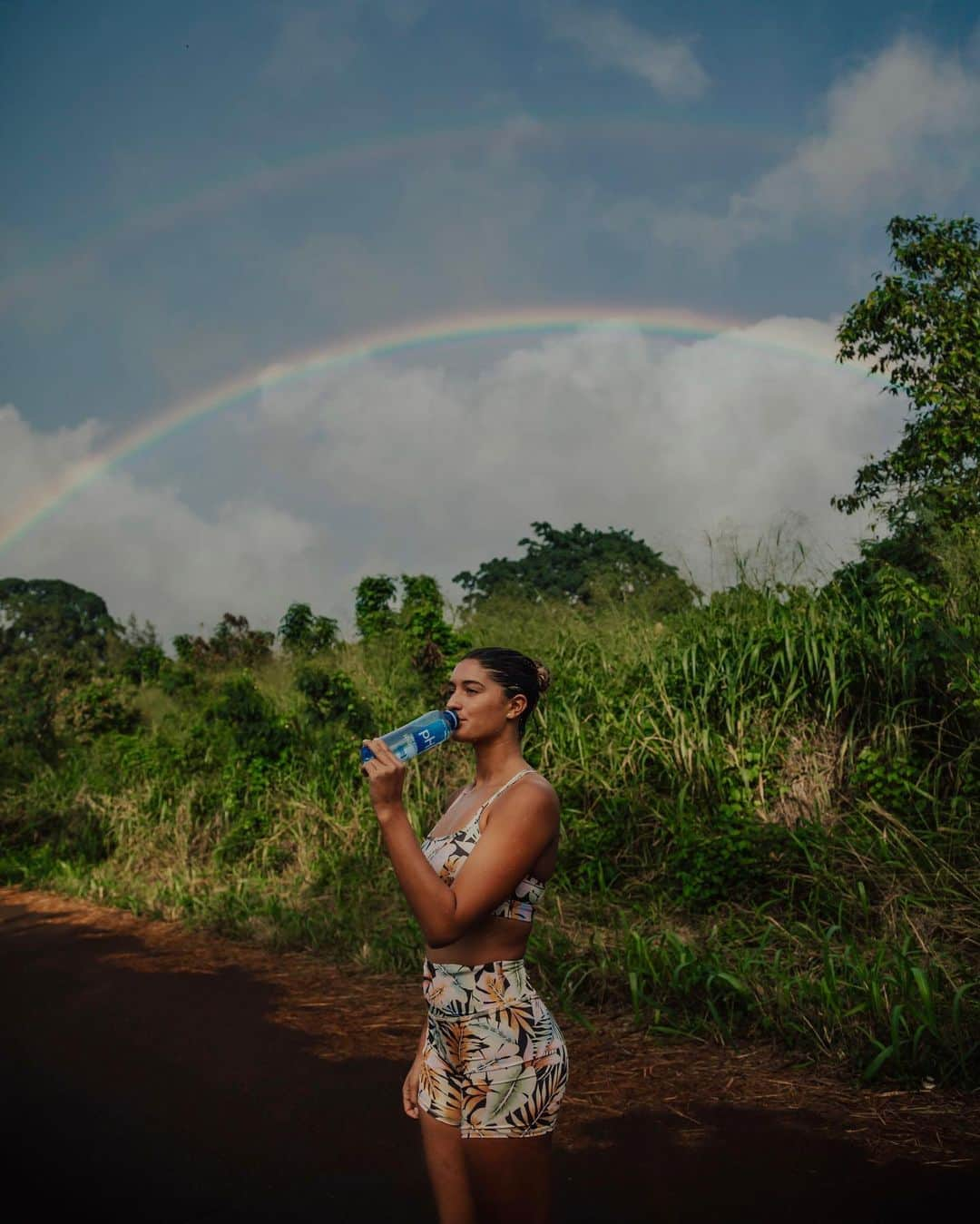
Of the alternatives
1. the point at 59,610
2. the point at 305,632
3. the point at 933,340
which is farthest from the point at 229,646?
the point at 59,610

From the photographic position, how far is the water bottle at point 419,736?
7.88 feet

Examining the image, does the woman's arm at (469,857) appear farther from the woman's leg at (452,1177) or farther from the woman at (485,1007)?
the woman's leg at (452,1177)

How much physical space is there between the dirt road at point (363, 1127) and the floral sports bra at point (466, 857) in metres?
1.55

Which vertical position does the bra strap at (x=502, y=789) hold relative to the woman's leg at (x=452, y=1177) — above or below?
above

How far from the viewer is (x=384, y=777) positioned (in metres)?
2.31

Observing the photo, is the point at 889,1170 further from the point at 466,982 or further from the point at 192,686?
the point at 192,686

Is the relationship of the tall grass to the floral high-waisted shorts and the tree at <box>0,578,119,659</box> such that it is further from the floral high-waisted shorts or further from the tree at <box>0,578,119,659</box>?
the tree at <box>0,578,119,659</box>

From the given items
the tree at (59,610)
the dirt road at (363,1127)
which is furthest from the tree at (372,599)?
the tree at (59,610)

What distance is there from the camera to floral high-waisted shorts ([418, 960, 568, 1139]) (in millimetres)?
2391

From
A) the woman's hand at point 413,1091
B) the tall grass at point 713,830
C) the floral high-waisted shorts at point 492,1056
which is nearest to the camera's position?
the floral high-waisted shorts at point 492,1056

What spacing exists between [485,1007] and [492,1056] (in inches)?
4.3

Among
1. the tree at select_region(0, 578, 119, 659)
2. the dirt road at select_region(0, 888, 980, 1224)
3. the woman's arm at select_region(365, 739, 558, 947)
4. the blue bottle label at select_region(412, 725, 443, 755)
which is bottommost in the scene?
the dirt road at select_region(0, 888, 980, 1224)

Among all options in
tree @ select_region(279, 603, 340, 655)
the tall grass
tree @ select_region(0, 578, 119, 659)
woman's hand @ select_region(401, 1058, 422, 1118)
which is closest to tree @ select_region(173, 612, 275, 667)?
tree @ select_region(279, 603, 340, 655)

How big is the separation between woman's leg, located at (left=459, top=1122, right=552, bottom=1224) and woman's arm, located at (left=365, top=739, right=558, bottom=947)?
0.48 metres
